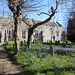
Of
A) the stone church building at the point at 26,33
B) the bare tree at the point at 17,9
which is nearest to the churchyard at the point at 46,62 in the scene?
the bare tree at the point at 17,9

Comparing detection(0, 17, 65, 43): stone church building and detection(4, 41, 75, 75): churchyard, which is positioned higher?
detection(0, 17, 65, 43): stone church building

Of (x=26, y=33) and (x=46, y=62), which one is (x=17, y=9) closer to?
(x=46, y=62)

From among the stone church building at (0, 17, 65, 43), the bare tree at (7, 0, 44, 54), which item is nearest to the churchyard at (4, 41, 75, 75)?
the bare tree at (7, 0, 44, 54)

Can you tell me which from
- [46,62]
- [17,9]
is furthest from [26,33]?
[46,62]

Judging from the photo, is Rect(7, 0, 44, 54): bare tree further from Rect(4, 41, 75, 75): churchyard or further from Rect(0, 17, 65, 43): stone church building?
Rect(0, 17, 65, 43): stone church building

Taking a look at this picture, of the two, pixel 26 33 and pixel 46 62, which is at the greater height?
pixel 26 33

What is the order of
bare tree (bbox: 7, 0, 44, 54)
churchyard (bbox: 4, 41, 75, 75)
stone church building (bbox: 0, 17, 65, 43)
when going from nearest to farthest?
1. churchyard (bbox: 4, 41, 75, 75)
2. bare tree (bbox: 7, 0, 44, 54)
3. stone church building (bbox: 0, 17, 65, 43)

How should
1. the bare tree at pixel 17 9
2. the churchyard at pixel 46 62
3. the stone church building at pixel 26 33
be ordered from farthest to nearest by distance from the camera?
the stone church building at pixel 26 33, the bare tree at pixel 17 9, the churchyard at pixel 46 62

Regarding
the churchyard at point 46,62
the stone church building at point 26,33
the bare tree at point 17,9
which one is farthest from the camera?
the stone church building at point 26,33

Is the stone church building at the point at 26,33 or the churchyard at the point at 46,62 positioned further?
the stone church building at the point at 26,33

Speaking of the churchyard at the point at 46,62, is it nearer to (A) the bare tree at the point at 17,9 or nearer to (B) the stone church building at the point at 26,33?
(A) the bare tree at the point at 17,9

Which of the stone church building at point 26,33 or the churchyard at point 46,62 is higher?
the stone church building at point 26,33

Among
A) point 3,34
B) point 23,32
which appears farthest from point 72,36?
point 3,34

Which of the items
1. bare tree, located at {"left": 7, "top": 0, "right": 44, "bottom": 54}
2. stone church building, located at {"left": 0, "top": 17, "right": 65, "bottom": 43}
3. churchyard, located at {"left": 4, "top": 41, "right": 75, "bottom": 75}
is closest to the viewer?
churchyard, located at {"left": 4, "top": 41, "right": 75, "bottom": 75}
